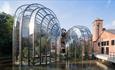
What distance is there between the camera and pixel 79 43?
129 feet

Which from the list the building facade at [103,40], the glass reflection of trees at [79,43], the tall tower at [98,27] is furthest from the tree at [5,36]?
the tall tower at [98,27]

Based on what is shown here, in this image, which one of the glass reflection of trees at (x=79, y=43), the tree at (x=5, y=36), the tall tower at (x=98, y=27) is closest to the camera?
the tree at (x=5, y=36)

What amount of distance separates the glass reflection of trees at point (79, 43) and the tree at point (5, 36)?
9845 millimetres

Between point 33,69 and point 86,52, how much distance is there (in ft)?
66.6

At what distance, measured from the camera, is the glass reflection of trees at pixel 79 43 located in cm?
3803

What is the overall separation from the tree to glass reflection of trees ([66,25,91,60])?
984 centimetres

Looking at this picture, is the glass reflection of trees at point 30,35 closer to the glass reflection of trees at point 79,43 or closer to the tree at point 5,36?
the tree at point 5,36

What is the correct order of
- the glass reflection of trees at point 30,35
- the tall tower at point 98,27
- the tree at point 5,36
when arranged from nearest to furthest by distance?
1. the glass reflection of trees at point 30,35
2. the tree at point 5,36
3. the tall tower at point 98,27

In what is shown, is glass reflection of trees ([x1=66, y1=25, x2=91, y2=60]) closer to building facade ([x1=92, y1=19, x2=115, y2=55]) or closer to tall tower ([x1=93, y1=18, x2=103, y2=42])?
building facade ([x1=92, y1=19, x2=115, y2=55])

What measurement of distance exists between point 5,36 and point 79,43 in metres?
12.6

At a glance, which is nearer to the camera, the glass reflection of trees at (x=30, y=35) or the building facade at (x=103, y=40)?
the glass reflection of trees at (x=30, y=35)

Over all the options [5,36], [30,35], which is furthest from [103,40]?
[30,35]

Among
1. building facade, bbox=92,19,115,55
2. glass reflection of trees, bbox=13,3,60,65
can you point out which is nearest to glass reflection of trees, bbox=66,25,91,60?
building facade, bbox=92,19,115,55

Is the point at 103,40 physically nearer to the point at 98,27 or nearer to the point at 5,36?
the point at 98,27
